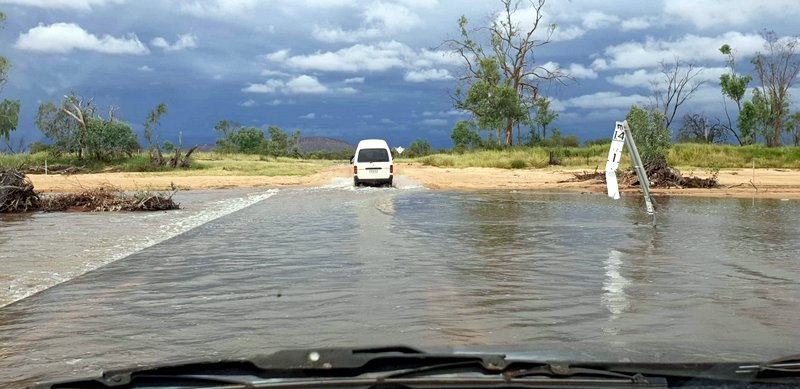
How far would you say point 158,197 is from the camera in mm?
20078

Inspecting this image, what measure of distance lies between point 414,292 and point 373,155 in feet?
77.1

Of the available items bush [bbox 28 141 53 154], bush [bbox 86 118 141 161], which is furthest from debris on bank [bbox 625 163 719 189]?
bush [bbox 28 141 53 154]

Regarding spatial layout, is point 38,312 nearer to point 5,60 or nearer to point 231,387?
point 231,387

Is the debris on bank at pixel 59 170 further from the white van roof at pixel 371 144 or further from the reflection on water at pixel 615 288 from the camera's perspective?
the reflection on water at pixel 615 288

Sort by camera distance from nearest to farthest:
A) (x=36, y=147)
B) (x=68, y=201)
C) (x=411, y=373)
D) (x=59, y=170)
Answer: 1. (x=411, y=373)
2. (x=68, y=201)
3. (x=59, y=170)
4. (x=36, y=147)

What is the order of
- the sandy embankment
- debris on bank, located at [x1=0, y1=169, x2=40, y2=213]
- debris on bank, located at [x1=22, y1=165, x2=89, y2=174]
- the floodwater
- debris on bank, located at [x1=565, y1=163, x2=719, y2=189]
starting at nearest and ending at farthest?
the floodwater → debris on bank, located at [x1=0, y1=169, x2=40, y2=213] → the sandy embankment → debris on bank, located at [x1=565, y1=163, x2=719, y2=189] → debris on bank, located at [x1=22, y1=165, x2=89, y2=174]

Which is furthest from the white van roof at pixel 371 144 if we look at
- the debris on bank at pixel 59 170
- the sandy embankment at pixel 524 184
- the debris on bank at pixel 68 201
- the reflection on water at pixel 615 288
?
the debris on bank at pixel 59 170

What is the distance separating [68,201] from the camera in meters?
20.2

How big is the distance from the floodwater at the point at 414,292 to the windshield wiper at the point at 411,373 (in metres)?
1.71

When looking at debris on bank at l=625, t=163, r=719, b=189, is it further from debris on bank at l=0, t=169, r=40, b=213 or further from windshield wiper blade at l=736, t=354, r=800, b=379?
windshield wiper blade at l=736, t=354, r=800, b=379

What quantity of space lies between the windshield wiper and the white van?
27.5 meters

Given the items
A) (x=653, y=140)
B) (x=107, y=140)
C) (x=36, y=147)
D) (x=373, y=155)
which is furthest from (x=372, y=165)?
(x=36, y=147)

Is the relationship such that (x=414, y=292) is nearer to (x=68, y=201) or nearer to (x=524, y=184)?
(x=68, y=201)

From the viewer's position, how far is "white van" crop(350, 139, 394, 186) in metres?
30.6
